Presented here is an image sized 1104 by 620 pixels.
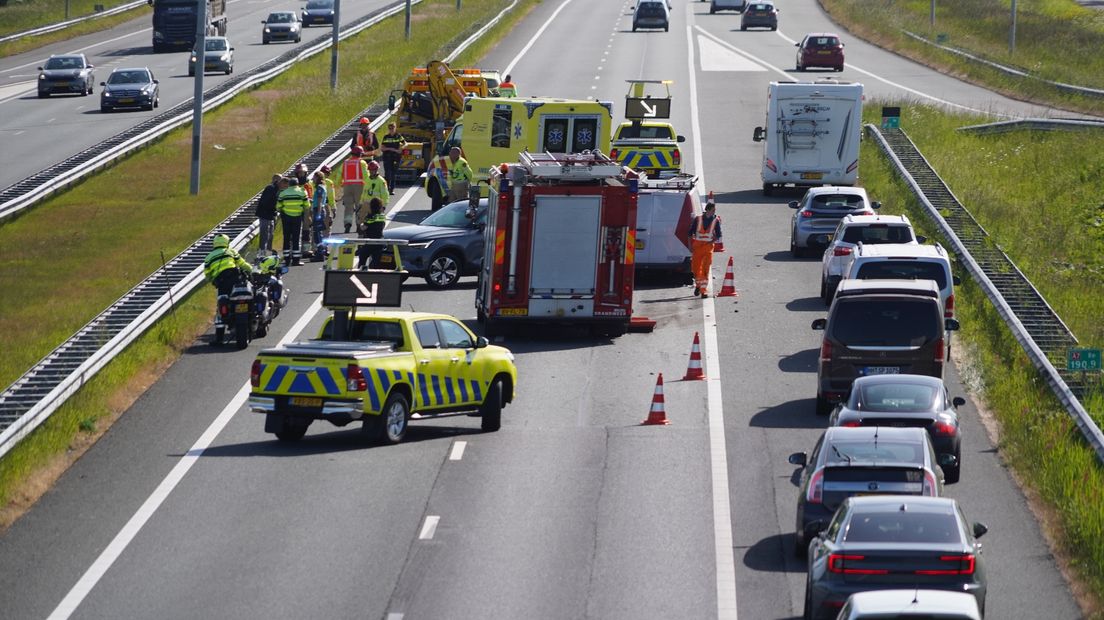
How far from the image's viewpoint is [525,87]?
208 ft

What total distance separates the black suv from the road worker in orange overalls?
827cm

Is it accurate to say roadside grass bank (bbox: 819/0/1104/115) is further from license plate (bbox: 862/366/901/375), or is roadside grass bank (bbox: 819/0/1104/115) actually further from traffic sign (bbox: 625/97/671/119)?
license plate (bbox: 862/366/901/375)

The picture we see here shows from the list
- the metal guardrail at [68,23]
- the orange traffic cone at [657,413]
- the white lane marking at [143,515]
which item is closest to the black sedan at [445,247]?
the white lane marking at [143,515]

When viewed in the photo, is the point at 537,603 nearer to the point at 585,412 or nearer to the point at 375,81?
the point at 585,412

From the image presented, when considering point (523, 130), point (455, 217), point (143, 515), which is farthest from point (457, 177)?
point (143, 515)

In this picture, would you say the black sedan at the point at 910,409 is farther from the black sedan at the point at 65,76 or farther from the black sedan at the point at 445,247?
the black sedan at the point at 65,76

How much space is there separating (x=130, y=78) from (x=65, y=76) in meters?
5.91

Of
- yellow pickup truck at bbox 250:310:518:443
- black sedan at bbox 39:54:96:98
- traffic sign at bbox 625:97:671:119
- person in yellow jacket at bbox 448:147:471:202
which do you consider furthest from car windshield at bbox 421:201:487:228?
black sedan at bbox 39:54:96:98

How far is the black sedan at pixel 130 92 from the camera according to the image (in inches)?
2419

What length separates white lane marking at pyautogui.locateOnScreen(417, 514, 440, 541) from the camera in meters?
18.2

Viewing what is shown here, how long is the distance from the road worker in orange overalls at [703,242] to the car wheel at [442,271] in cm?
430

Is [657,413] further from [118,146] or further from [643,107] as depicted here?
[118,146]

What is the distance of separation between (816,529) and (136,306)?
48.3 feet

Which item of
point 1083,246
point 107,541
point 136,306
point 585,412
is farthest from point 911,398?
point 1083,246
